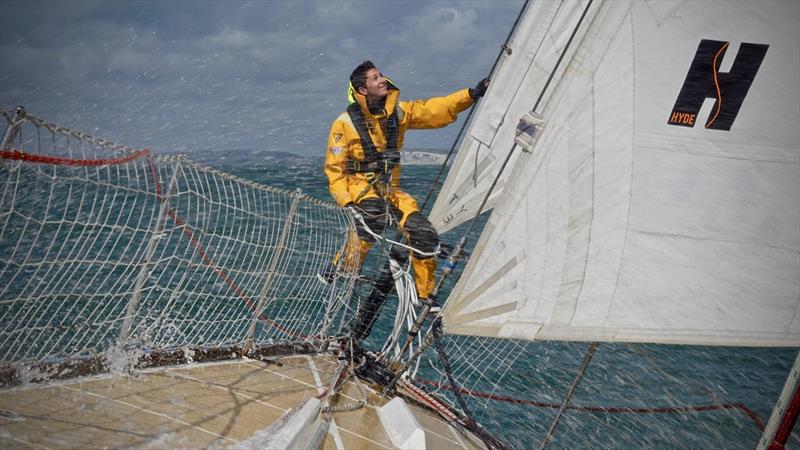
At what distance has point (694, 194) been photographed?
2994mm

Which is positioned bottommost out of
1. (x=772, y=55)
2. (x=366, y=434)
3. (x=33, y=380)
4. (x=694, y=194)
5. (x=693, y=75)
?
(x=33, y=380)

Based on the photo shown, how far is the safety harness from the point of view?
4.78 meters

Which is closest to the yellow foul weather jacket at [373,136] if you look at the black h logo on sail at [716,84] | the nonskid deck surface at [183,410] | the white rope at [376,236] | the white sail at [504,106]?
the white rope at [376,236]

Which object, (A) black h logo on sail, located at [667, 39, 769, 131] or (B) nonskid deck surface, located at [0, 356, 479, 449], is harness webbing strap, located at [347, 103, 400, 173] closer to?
(B) nonskid deck surface, located at [0, 356, 479, 449]

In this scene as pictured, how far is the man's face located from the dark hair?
0.03 meters

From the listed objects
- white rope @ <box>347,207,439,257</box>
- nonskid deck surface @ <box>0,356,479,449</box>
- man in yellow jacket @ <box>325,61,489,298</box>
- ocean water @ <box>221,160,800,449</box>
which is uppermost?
man in yellow jacket @ <box>325,61,489,298</box>

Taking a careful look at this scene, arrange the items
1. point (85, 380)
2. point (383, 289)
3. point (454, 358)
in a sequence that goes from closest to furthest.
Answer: point (85, 380)
point (383, 289)
point (454, 358)

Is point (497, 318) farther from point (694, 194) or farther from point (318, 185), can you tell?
point (318, 185)

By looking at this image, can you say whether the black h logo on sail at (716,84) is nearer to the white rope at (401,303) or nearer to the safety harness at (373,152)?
the white rope at (401,303)

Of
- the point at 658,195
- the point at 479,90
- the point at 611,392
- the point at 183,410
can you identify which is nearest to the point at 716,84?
the point at 658,195

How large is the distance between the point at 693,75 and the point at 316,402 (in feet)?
9.05

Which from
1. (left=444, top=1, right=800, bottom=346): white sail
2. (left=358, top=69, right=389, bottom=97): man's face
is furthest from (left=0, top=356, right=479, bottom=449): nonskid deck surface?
(left=358, top=69, right=389, bottom=97): man's face

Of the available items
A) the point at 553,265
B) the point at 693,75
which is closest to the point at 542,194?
the point at 553,265

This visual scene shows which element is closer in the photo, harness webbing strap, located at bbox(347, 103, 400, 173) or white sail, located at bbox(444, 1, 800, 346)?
white sail, located at bbox(444, 1, 800, 346)
